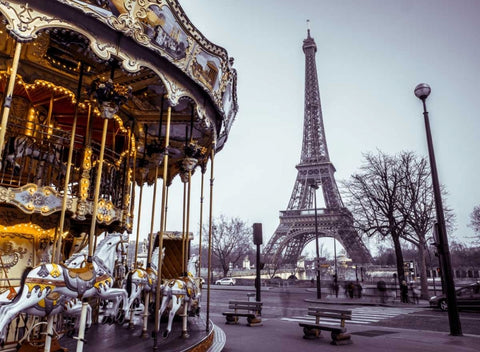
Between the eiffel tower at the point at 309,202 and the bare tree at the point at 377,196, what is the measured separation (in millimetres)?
14575

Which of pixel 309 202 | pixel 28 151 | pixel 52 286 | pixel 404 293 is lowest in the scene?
pixel 404 293

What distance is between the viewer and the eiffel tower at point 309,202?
156 feet

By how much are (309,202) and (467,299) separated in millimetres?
42283

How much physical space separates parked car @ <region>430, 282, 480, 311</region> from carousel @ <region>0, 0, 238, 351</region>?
43.0 ft

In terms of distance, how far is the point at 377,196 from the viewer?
80.3 ft

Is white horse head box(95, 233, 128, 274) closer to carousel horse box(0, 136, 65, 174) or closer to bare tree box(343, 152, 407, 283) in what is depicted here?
carousel horse box(0, 136, 65, 174)

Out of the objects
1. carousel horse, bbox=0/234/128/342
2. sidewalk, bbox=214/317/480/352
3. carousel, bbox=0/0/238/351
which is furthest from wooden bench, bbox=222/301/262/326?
carousel horse, bbox=0/234/128/342

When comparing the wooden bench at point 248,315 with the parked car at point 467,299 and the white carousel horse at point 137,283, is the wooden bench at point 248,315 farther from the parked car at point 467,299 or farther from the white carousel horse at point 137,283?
the parked car at point 467,299

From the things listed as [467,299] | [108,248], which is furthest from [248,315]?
[467,299]

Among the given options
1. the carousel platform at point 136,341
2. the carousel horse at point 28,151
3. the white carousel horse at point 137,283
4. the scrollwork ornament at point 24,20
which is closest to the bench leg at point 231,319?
the carousel platform at point 136,341

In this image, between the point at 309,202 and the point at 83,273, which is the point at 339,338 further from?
the point at 309,202

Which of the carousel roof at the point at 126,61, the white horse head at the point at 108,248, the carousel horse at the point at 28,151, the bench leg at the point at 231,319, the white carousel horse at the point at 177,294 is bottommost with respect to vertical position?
the bench leg at the point at 231,319

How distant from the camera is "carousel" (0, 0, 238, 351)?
5.38 m

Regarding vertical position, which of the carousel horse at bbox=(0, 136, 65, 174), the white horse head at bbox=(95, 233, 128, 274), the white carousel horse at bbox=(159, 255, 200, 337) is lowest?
the white carousel horse at bbox=(159, 255, 200, 337)
